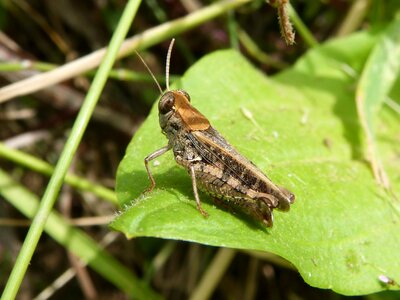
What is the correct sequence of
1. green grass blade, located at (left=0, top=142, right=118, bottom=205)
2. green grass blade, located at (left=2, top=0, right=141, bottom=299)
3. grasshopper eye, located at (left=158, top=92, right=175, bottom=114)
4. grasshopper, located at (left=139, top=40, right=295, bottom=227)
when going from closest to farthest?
green grass blade, located at (left=2, top=0, right=141, bottom=299)
grasshopper, located at (left=139, top=40, right=295, bottom=227)
grasshopper eye, located at (left=158, top=92, right=175, bottom=114)
green grass blade, located at (left=0, top=142, right=118, bottom=205)

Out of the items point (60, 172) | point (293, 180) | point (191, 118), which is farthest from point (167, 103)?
point (293, 180)

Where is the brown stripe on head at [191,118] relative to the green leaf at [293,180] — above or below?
above

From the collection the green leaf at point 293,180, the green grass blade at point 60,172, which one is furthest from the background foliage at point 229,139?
the green grass blade at point 60,172

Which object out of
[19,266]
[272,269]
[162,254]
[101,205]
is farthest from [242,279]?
[19,266]

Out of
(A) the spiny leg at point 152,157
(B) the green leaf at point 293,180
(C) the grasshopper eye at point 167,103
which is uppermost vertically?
(C) the grasshopper eye at point 167,103

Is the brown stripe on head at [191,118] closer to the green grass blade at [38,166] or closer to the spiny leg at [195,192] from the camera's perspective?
the spiny leg at [195,192]

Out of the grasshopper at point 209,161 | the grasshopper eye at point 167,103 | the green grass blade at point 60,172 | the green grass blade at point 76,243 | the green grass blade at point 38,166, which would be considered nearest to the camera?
the green grass blade at point 60,172

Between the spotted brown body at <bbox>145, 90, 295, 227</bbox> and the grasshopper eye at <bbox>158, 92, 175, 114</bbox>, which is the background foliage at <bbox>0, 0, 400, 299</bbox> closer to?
the spotted brown body at <bbox>145, 90, 295, 227</bbox>

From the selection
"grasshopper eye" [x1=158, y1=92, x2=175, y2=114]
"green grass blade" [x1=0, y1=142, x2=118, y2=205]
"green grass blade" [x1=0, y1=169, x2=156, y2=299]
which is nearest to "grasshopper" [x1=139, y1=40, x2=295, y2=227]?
"grasshopper eye" [x1=158, y1=92, x2=175, y2=114]
